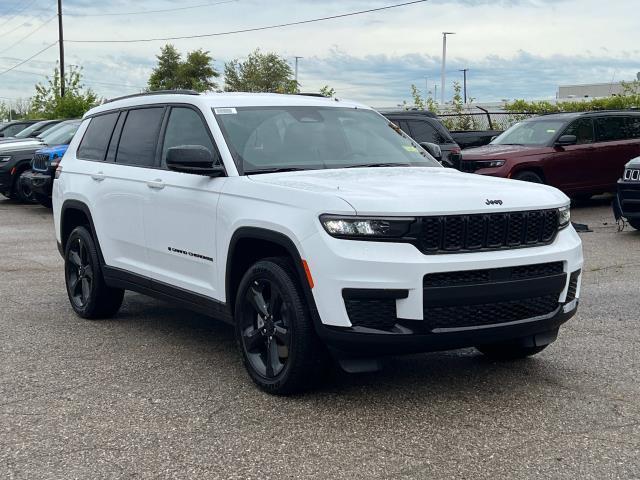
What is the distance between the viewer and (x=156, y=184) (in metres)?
6.47

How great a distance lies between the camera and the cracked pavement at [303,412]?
4262 mm

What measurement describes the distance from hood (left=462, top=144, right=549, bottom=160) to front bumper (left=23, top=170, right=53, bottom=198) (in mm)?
7770

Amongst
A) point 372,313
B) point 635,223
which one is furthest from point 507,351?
point 635,223

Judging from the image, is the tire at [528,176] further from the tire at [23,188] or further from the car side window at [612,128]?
the tire at [23,188]

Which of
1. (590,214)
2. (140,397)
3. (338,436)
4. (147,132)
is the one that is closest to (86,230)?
(147,132)

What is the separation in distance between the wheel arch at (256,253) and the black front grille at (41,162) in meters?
12.6

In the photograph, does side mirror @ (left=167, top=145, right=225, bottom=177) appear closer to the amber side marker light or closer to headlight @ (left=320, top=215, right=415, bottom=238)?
the amber side marker light

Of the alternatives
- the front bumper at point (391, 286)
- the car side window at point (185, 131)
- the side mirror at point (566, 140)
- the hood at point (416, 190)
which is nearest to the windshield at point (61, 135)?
the side mirror at point (566, 140)

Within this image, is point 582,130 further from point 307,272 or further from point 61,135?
point 307,272

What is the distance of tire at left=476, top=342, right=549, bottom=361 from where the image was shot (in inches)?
229

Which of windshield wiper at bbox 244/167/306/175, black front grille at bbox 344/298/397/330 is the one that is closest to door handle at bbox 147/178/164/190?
windshield wiper at bbox 244/167/306/175

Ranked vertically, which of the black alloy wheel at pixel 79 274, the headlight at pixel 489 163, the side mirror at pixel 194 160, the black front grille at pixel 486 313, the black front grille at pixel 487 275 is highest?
the side mirror at pixel 194 160

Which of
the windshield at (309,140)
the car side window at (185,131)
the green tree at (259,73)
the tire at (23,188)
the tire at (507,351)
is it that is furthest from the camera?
the green tree at (259,73)

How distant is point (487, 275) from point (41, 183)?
1388 centimetres
